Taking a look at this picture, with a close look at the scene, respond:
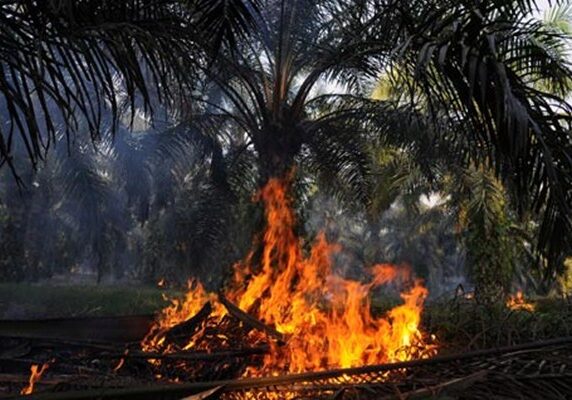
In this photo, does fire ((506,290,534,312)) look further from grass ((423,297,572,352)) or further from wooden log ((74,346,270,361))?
wooden log ((74,346,270,361))

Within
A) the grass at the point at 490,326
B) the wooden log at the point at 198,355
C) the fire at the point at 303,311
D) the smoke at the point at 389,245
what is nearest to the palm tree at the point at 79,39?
the wooden log at the point at 198,355

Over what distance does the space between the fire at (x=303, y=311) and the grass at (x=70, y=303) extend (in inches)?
237

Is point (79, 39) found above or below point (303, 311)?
above

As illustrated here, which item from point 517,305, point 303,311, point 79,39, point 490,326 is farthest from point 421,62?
point 517,305

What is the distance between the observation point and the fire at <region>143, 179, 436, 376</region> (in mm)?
4414

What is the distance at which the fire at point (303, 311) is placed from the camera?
4414mm

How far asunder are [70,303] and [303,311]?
34.4 ft

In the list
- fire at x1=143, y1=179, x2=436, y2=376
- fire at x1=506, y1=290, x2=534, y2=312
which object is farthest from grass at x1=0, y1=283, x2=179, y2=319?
fire at x1=506, y1=290, x2=534, y2=312

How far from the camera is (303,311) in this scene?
5863 millimetres

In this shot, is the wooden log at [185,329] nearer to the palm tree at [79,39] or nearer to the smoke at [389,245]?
the palm tree at [79,39]

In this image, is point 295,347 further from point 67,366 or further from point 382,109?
point 382,109

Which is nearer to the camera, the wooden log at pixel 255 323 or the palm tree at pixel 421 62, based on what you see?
the palm tree at pixel 421 62

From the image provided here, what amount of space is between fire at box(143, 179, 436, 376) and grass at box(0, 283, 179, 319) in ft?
19.8

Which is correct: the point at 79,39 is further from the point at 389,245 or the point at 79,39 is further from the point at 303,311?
the point at 389,245
